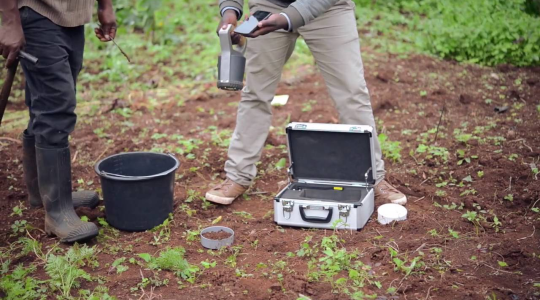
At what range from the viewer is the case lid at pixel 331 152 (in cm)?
412

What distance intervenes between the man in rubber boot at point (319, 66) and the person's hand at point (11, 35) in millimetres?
1184

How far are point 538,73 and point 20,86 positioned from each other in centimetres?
583

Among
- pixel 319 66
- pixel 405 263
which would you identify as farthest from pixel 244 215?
pixel 405 263

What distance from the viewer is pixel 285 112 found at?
6.24 metres

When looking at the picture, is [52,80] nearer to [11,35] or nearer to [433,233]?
[11,35]

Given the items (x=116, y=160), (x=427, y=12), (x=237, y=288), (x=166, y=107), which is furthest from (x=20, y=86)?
(x=427, y=12)

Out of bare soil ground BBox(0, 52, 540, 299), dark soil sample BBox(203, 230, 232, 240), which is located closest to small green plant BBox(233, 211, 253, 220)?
bare soil ground BBox(0, 52, 540, 299)

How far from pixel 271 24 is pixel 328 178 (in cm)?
114

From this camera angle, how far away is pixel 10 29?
350 cm

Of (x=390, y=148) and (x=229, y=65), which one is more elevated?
(x=229, y=65)

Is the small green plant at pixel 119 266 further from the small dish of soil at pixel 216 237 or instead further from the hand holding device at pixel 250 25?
the hand holding device at pixel 250 25

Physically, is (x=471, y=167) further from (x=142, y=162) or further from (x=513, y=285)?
(x=142, y=162)

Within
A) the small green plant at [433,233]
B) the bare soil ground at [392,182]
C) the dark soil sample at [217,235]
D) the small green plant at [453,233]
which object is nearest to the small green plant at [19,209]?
the bare soil ground at [392,182]

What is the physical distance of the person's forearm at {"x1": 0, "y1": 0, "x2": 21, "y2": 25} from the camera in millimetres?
3469
